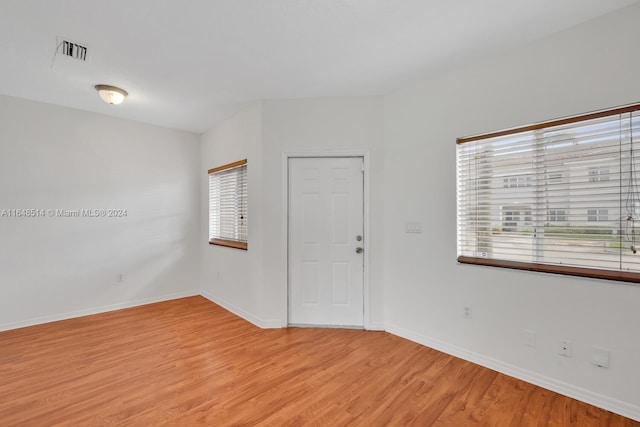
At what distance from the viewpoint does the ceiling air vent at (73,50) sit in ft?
7.50

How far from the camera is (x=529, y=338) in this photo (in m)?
2.28

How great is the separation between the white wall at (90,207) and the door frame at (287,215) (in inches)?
86.6

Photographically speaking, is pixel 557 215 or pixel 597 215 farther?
pixel 557 215

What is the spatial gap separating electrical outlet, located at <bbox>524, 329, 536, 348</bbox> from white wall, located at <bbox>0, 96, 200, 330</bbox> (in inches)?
177

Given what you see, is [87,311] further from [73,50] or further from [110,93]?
[73,50]

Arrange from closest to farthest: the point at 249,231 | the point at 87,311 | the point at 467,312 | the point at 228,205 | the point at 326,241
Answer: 1. the point at 467,312
2. the point at 326,241
3. the point at 249,231
4. the point at 87,311
5. the point at 228,205

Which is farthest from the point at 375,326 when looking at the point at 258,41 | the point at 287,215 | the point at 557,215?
the point at 258,41

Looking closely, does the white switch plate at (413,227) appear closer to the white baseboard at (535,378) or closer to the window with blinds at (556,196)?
the window with blinds at (556,196)

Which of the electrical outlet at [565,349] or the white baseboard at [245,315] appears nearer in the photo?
the electrical outlet at [565,349]

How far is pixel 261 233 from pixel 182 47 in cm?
197

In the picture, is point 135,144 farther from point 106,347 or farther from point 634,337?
point 634,337

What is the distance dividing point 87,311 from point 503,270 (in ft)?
16.2

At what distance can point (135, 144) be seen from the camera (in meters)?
4.21

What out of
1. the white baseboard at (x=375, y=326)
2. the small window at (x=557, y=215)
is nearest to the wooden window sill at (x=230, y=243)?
the white baseboard at (x=375, y=326)
